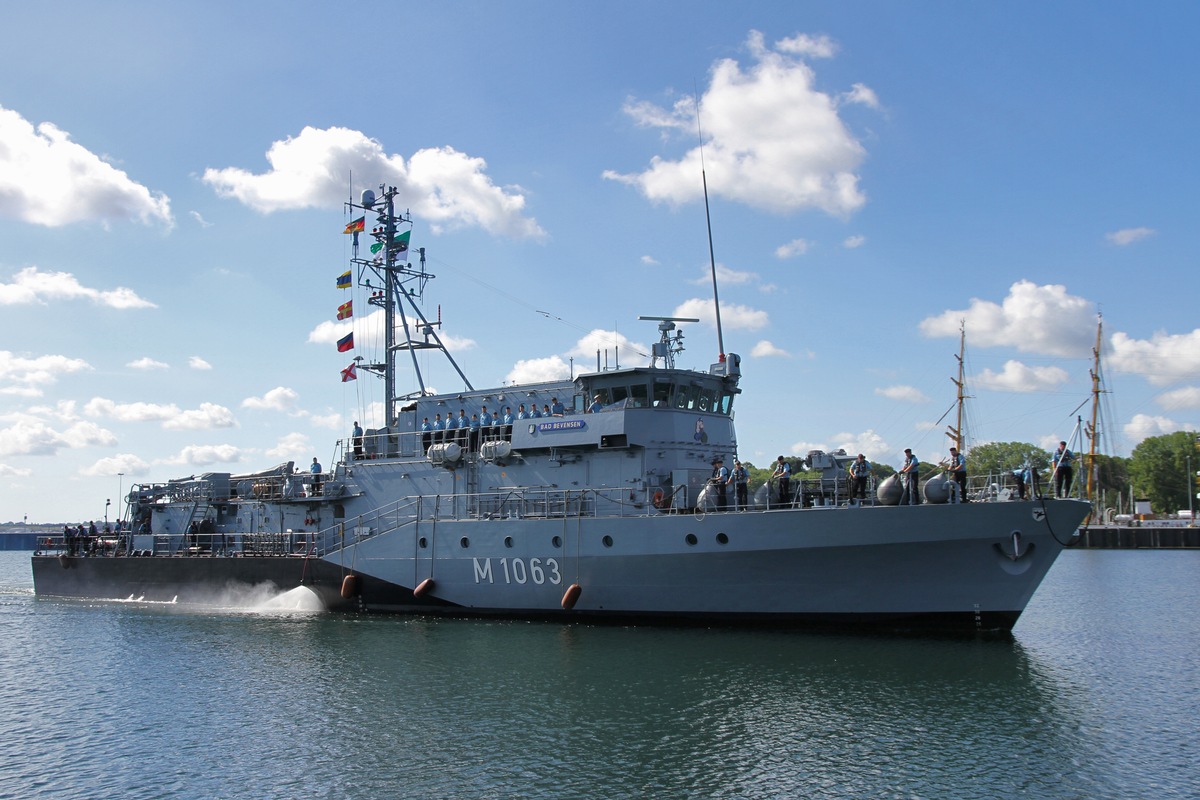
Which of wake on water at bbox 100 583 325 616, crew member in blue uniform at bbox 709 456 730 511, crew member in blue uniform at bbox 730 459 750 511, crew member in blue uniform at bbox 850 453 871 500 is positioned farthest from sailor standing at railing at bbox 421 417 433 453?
crew member in blue uniform at bbox 850 453 871 500

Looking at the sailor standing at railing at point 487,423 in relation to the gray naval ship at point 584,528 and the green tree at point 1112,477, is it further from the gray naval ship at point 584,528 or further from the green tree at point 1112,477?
the green tree at point 1112,477

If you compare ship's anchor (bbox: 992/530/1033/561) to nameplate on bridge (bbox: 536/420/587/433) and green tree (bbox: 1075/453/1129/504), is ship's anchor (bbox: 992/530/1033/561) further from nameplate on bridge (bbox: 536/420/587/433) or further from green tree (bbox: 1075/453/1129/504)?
green tree (bbox: 1075/453/1129/504)

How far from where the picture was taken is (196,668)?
18406 mm

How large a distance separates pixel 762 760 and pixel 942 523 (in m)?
8.20

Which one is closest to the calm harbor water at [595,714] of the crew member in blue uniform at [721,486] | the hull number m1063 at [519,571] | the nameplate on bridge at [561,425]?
the hull number m1063 at [519,571]

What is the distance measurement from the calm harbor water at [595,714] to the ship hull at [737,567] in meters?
0.70

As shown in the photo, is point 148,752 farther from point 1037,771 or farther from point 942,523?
point 942,523

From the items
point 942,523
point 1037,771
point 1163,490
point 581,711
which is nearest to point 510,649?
point 581,711

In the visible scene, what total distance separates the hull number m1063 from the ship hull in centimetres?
3

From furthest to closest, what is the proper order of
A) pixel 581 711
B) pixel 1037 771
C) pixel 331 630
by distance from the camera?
pixel 331 630 < pixel 581 711 < pixel 1037 771

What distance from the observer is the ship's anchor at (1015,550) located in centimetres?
1791

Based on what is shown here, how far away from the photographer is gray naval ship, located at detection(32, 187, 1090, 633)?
18578 mm

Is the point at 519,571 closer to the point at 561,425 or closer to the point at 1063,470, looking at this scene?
the point at 561,425

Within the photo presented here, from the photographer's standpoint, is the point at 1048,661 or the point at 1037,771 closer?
the point at 1037,771
